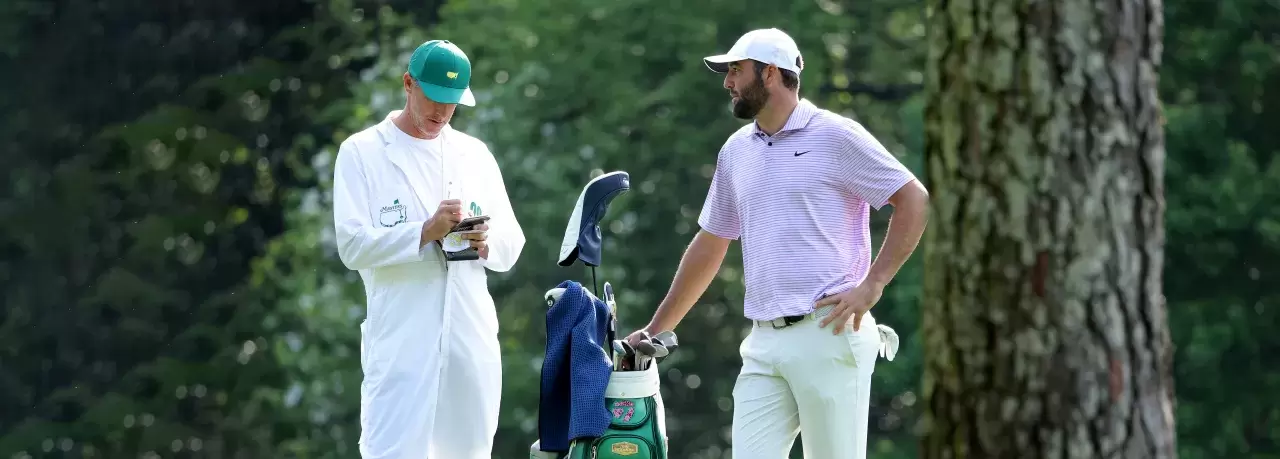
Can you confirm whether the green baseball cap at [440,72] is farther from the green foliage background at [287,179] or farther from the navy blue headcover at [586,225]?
the green foliage background at [287,179]

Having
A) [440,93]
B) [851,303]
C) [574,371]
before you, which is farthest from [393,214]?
[851,303]

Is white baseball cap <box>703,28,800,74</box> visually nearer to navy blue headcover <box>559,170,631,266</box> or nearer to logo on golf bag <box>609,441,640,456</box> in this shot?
navy blue headcover <box>559,170,631,266</box>

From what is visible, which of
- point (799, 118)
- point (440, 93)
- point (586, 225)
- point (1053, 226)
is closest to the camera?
point (1053, 226)

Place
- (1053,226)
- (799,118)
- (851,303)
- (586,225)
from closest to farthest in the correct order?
(1053,226) → (851,303) → (799,118) → (586,225)

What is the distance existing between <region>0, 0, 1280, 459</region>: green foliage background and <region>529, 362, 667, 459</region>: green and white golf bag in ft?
43.4

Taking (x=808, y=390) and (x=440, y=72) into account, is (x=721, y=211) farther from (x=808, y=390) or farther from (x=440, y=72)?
(x=440, y=72)

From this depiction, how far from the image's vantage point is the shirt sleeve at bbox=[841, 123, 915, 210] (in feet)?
16.3

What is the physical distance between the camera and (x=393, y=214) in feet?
17.3

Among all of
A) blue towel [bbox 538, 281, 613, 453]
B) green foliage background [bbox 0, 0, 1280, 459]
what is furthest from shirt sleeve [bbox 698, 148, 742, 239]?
green foliage background [bbox 0, 0, 1280, 459]

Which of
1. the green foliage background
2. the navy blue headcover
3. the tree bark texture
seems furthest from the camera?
the green foliage background

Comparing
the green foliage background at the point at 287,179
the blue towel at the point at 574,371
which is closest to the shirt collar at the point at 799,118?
the blue towel at the point at 574,371

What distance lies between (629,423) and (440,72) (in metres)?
1.08

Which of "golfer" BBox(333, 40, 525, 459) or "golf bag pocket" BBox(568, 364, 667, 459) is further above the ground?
"golfer" BBox(333, 40, 525, 459)

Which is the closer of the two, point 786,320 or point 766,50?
point 786,320
